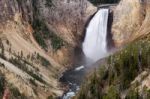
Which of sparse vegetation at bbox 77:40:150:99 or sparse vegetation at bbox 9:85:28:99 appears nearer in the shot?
sparse vegetation at bbox 77:40:150:99

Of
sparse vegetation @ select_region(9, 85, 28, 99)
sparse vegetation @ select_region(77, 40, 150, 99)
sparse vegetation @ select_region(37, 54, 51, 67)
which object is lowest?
sparse vegetation @ select_region(37, 54, 51, 67)

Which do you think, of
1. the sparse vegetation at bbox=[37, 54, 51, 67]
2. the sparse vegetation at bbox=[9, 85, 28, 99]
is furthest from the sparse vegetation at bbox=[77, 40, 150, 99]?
the sparse vegetation at bbox=[37, 54, 51, 67]

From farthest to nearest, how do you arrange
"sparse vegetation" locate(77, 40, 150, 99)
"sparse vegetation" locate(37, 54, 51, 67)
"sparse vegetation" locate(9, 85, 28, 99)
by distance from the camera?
"sparse vegetation" locate(37, 54, 51, 67)
"sparse vegetation" locate(9, 85, 28, 99)
"sparse vegetation" locate(77, 40, 150, 99)

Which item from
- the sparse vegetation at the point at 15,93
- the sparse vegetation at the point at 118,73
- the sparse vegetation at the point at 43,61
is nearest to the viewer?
the sparse vegetation at the point at 118,73

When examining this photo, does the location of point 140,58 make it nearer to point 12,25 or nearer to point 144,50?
point 144,50

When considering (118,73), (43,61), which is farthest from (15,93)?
(43,61)

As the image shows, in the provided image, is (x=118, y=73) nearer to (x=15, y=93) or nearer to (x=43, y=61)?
(x=15, y=93)

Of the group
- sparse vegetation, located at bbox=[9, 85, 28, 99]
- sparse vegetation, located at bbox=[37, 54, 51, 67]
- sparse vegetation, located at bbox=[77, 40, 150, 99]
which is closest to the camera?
sparse vegetation, located at bbox=[77, 40, 150, 99]

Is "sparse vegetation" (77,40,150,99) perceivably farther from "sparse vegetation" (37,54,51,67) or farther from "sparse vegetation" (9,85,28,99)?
"sparse vegetation" (37,54,51,67)

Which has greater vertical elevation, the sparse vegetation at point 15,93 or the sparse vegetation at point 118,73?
the sparse vegetation at point 118,73

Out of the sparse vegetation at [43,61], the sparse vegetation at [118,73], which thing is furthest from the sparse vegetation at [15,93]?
the sparse vegetation at [43,61]

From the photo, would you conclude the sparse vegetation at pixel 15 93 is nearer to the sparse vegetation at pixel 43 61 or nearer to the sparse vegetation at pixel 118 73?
the sparse vegetation at pixel 118 73

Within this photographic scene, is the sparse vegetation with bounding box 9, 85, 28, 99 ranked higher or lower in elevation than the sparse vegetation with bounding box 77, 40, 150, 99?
lower
